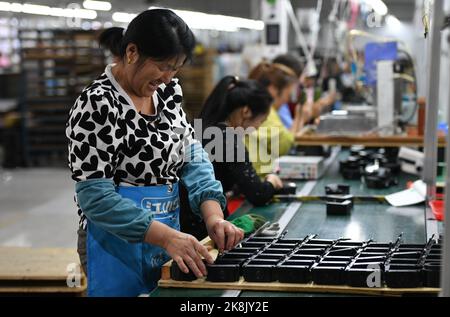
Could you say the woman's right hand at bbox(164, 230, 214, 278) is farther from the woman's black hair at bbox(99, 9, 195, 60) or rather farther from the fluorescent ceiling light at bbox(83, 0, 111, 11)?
the fluorescent ceiling light at bbox(83, 0, 111, 11)

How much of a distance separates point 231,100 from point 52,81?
7917 mm

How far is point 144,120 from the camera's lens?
202cm

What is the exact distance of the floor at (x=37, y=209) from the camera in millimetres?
6394

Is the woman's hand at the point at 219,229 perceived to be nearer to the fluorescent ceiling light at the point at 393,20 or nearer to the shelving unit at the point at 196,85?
the fluorescent ceiling light at the point at 393,20

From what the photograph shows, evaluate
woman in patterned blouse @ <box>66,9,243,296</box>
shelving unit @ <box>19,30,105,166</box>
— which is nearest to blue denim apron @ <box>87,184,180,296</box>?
woman in patterned blouse @ <box>66,9,243,296</box>

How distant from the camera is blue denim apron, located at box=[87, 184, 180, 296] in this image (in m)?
2.06

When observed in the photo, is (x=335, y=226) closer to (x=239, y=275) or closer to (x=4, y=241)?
(x=239, y=275)

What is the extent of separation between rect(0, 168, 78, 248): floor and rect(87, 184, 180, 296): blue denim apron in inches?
161

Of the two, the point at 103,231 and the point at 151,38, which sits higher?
the point at 151,38

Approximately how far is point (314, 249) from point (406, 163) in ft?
7.45

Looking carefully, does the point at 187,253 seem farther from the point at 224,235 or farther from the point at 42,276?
the point at 42,276

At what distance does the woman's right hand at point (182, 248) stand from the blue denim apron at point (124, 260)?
0.20 m
